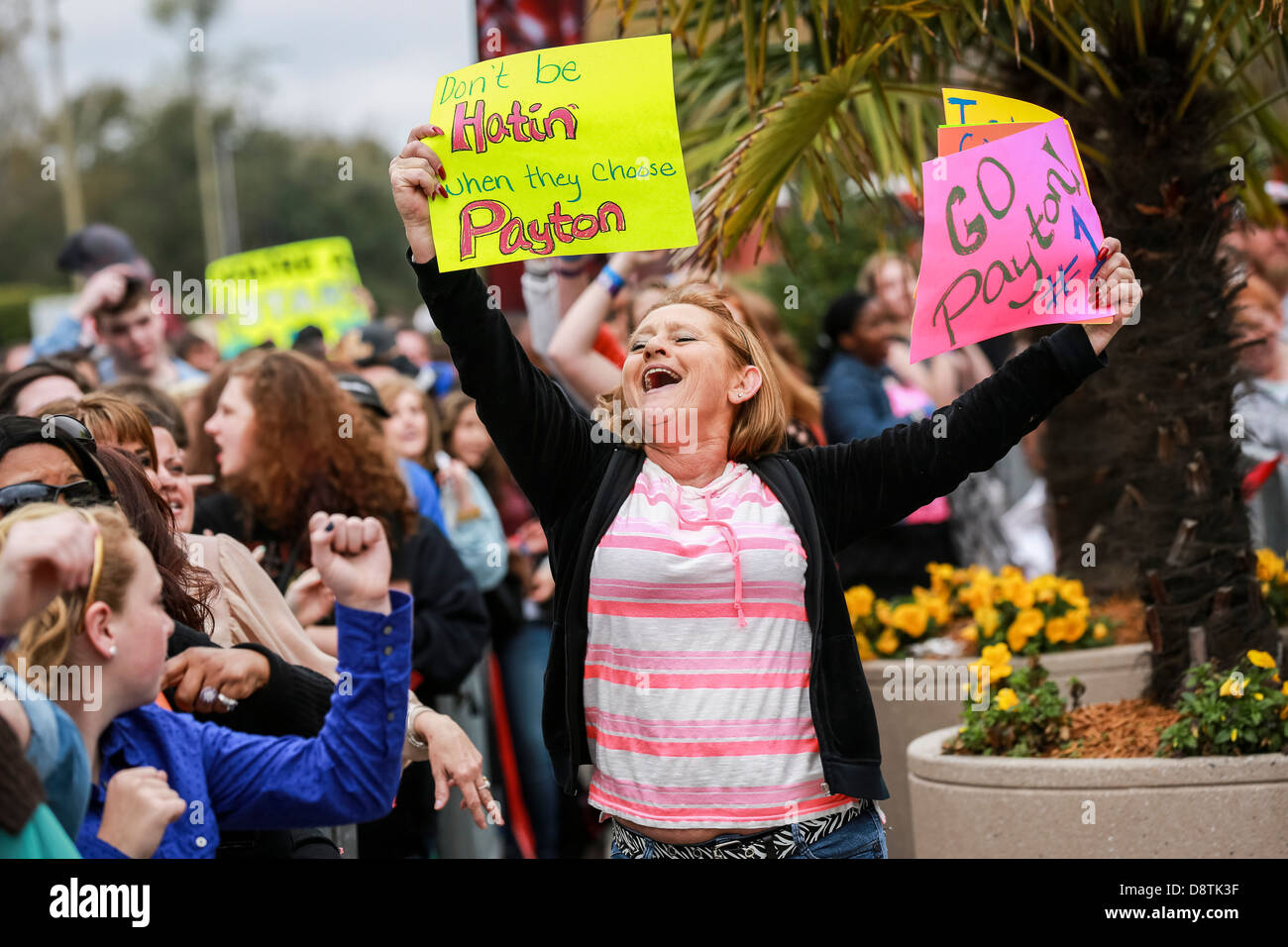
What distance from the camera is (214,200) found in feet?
172

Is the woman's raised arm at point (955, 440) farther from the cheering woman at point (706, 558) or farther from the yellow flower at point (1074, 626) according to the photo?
the yellow flower at point (1074, 626)

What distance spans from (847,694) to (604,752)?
0.46m

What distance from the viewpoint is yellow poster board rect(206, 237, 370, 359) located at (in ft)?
27.1

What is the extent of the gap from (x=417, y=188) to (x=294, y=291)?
6048 mm

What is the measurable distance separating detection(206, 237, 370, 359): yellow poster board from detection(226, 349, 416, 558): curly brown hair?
3.95m

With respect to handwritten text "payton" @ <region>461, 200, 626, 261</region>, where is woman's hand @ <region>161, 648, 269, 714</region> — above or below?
below

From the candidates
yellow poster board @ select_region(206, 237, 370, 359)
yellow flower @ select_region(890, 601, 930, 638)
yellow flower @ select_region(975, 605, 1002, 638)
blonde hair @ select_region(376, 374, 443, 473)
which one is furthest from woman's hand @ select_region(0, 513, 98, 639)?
yellow poster board @ select_region(206, 237, 370, 359)

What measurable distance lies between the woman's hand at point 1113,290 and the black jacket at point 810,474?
0.12ft

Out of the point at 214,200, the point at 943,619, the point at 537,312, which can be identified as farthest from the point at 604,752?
the point at 214,200

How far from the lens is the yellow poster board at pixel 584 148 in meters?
2.67

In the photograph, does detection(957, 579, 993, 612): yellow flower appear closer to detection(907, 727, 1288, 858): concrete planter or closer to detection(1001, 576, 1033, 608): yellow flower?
detection(1001, 576, 1033, 608): yellow flower

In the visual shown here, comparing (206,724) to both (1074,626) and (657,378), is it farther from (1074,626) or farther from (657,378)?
(1074,626)

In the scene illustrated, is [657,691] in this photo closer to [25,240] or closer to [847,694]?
[847,694]

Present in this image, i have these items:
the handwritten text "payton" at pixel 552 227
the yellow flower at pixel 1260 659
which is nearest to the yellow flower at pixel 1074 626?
the yellow flower at pixel 1260 659
